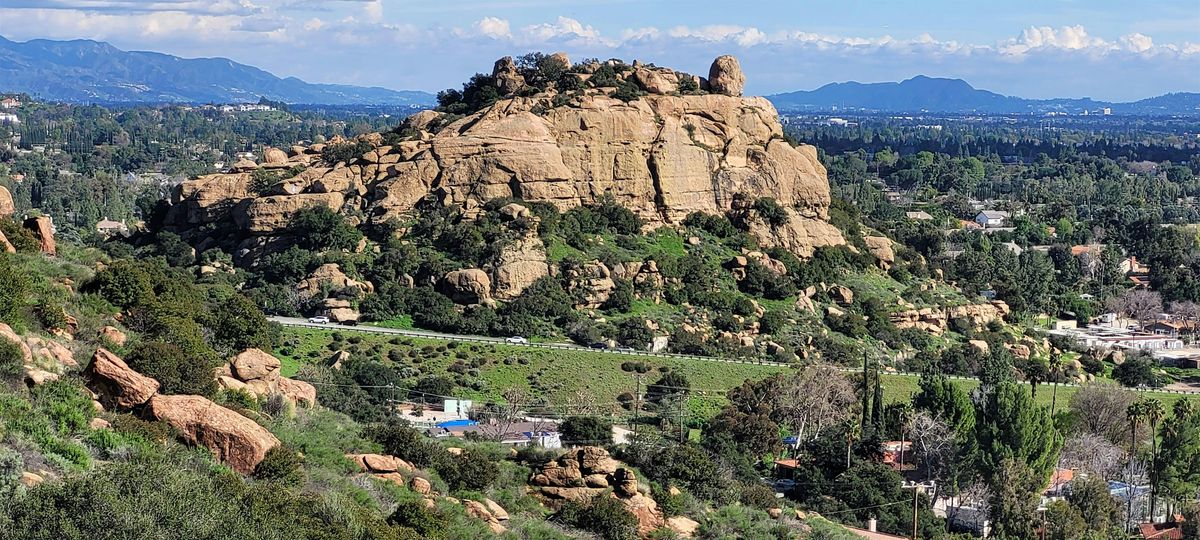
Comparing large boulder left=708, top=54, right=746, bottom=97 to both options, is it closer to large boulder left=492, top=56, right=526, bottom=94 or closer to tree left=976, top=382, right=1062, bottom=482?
large boulder left=492, top=56, right=526, bottom=94

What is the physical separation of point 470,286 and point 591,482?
27.9m

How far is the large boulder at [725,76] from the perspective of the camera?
206 feet

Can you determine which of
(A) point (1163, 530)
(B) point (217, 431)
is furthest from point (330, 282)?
(B) point (217, 431)

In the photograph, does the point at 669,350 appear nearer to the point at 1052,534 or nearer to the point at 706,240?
the point at 706,240

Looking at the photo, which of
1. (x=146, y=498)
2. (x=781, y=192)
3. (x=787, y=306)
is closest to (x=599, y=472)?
(x=146, y=498)

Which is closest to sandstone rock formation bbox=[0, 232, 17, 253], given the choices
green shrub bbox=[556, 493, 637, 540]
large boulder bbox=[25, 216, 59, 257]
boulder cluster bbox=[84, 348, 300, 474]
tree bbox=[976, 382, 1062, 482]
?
large boulder bbox=[25, 216, 59, 257]

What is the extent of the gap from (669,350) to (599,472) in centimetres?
2671

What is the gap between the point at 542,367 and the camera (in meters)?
47.5

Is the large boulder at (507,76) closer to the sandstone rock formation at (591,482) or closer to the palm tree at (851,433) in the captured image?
the palm tree at (851,433)

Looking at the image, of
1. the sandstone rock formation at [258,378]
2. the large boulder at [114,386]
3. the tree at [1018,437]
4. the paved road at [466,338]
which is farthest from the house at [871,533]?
the paved road at [466,338]

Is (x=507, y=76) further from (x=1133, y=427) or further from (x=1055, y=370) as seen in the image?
(x=1133, y=427)

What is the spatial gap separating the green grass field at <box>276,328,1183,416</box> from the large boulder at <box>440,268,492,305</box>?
3837mm

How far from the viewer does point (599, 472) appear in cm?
2542

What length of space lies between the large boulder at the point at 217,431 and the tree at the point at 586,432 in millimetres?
16678
